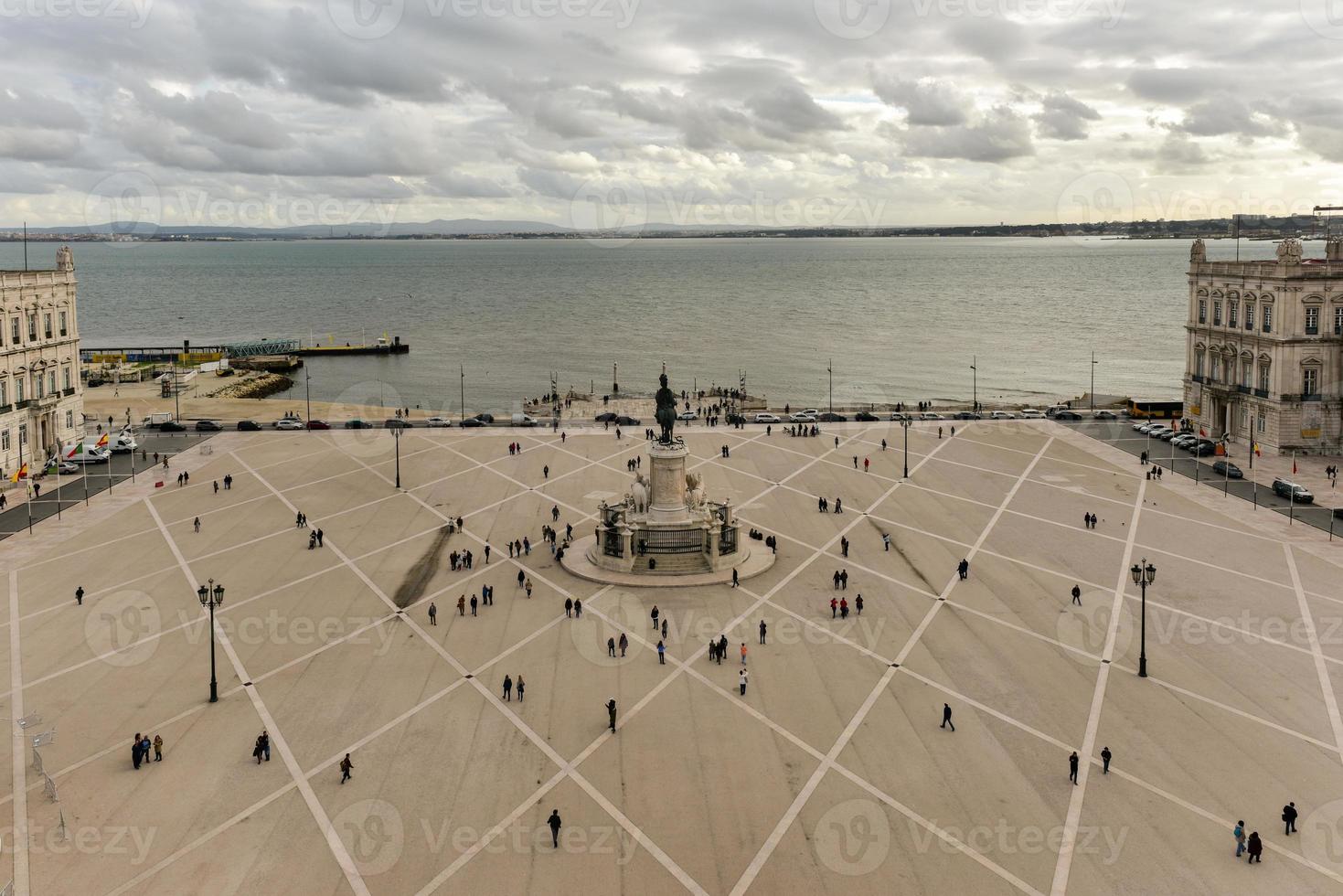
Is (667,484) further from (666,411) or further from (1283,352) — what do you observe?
(1283,352)

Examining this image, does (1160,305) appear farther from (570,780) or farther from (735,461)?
(570,780)

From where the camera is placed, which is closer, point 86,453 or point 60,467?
point 60,467

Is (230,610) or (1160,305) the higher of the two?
(1160,305)

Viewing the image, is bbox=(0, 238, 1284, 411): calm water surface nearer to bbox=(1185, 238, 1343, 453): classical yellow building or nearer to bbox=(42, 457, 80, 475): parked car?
bbox=(1185, 238, 1343, 453): classical yellow building

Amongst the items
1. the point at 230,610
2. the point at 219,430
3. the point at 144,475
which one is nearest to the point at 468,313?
the point at 219,430

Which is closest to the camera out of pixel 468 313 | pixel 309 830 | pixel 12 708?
pixel 309 830

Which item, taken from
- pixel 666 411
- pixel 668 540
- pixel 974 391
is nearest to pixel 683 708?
pixel 668 540
